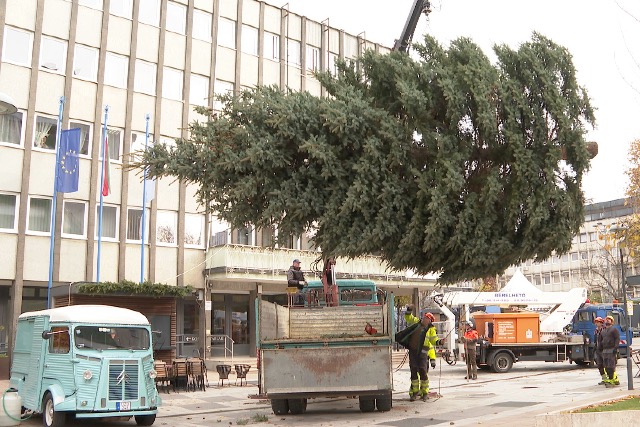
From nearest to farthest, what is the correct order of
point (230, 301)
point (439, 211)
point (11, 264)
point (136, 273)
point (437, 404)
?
point (439, 211) → point (437, 404) → point (11, 264) → point (136, 273) → point (230, 301)

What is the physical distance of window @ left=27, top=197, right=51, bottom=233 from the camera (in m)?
27.9

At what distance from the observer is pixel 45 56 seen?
28.8m

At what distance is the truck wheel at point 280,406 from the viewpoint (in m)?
14.7

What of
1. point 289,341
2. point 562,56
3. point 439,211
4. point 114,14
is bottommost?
point 289,341

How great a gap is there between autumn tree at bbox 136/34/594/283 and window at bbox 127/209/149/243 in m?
17.4

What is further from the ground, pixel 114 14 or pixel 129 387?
pixel 114 14

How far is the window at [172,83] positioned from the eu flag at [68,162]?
6.48m

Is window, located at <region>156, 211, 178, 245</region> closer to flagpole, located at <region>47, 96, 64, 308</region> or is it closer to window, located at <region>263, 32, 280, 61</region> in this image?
flagpole, located at <region>47, 96, 64, 308</region>

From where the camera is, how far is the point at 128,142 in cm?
3039

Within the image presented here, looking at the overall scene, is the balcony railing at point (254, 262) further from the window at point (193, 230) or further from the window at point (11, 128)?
the window at point (11, 128)

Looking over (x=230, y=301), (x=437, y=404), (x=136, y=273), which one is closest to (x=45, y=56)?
(x=136, y=273)

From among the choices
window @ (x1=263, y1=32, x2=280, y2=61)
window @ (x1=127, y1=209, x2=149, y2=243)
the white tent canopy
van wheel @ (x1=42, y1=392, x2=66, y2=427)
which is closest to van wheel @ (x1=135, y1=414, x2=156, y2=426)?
van wheel @ (x1=42, y1=392, x2=66, y2=427)

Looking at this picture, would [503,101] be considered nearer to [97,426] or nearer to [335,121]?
[335,121]

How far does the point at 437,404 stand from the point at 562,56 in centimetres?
772
